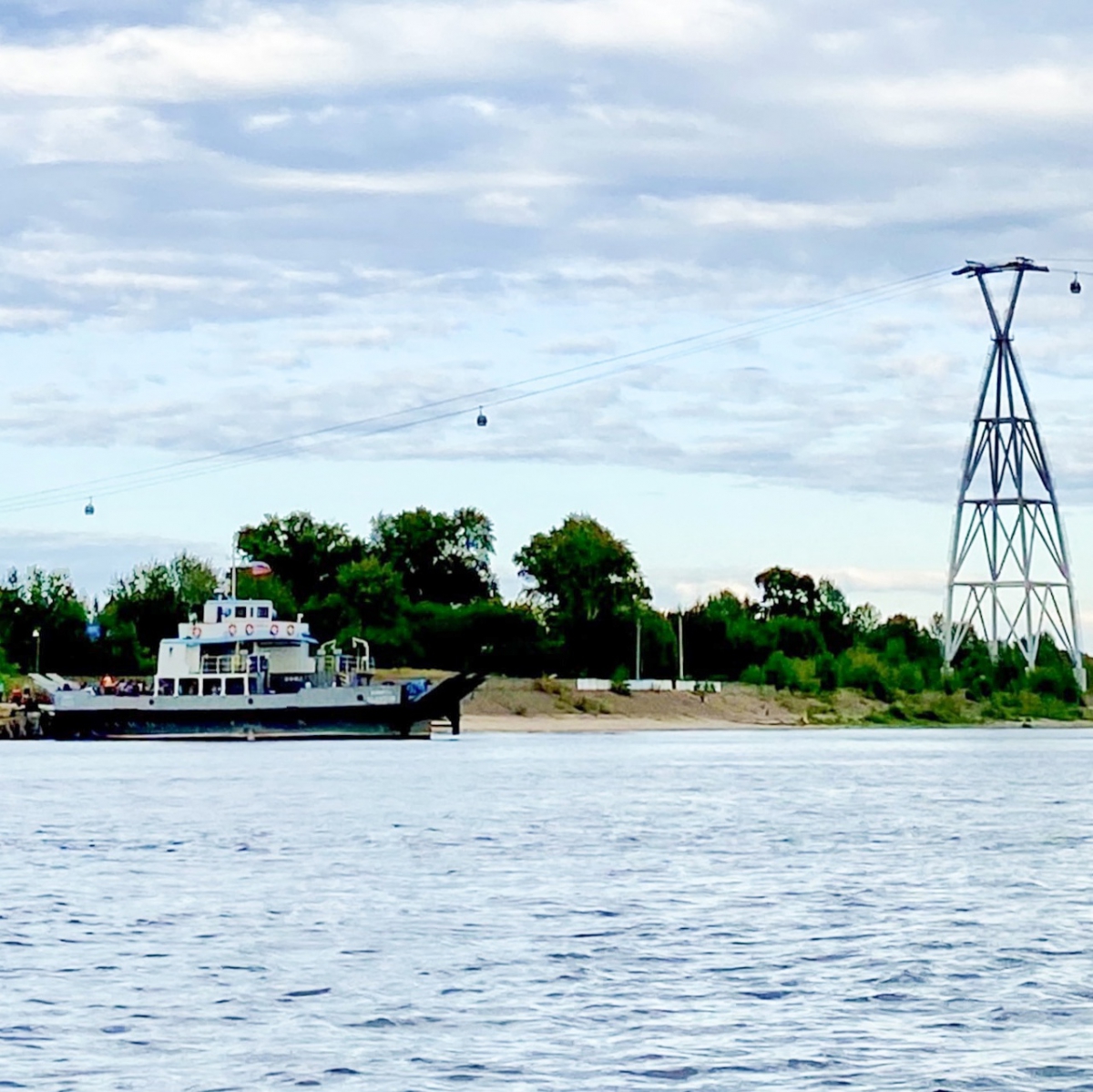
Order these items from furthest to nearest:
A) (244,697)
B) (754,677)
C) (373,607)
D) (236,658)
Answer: (373,607)
(754,677)
(236,658)
(244,697)

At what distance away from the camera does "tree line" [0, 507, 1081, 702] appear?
6614 inches

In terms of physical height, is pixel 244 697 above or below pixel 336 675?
below

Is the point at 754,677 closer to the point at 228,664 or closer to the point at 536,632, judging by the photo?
the point at 536,632

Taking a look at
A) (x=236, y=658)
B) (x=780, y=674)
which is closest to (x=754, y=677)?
(x=780, y=674)

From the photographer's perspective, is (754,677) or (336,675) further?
(754,677)

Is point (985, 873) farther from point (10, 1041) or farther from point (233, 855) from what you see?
point (10, 1041)

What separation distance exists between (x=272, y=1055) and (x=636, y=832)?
2929 centimetres

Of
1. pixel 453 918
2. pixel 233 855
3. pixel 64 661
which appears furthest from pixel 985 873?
pixel 64 661

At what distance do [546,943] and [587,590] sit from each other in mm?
160684

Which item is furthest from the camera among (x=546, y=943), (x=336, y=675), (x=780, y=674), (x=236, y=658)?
(x=780, y=674)

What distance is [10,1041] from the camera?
23844mm

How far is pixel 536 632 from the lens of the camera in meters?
181

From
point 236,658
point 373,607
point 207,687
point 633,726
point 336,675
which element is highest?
point 373,607

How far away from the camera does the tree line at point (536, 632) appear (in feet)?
551
